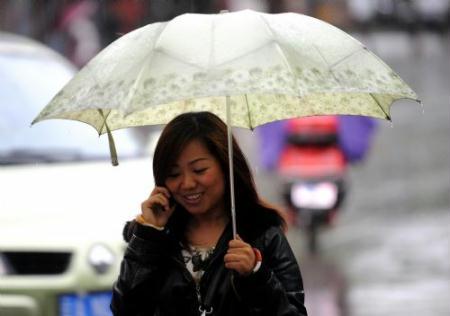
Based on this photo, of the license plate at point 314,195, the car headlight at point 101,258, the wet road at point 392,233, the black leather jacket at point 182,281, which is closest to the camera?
the black leather jacket at point 182,281

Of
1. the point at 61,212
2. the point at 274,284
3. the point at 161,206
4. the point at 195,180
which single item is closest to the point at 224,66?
the point at 195,180

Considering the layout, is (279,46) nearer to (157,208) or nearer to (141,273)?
(157,208)

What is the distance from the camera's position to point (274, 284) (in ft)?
11.4

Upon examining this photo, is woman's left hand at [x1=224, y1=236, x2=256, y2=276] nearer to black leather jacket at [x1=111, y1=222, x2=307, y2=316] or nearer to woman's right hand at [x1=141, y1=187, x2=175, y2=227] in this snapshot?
black leather jacket at [x1=111, y1=222, x2=307, y2=316]

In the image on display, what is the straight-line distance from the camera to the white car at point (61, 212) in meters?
6.03

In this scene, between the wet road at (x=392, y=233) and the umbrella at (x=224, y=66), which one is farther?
the wet road at (x=392, y=233)

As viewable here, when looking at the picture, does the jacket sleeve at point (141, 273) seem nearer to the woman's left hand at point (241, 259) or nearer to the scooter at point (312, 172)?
the woman's left hand at point (241, 259)

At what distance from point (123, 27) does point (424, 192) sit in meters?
18.3

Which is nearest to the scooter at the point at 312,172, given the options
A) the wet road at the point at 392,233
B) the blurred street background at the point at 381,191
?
the blurred street background at the point at 381,191

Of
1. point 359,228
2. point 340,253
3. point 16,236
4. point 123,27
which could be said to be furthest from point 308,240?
point 123,27

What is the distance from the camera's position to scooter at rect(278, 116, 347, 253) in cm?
1008

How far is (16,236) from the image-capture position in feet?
20.2

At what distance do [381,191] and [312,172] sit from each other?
126 inches

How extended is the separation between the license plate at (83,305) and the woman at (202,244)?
2.28m
